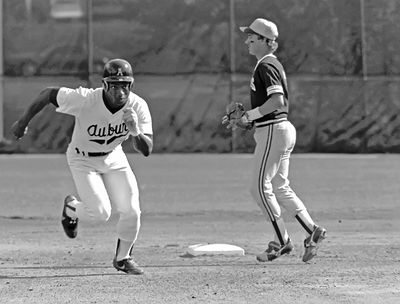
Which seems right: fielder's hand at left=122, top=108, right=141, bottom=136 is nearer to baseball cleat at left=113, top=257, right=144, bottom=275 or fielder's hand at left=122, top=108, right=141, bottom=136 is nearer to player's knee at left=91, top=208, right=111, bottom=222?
player's knee at left=91, top=208, right=111, bottom=222

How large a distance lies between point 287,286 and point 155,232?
392cm

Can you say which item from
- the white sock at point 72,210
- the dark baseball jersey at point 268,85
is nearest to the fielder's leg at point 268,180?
the dark baseball jersey at point 268,85

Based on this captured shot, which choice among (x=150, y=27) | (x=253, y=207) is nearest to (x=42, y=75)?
(x=150, y=27)

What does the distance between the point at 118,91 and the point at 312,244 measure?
1.91 meters

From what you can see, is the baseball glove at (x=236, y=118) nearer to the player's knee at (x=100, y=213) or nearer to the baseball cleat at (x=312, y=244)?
the baseball cleat at (x=312, y=244)

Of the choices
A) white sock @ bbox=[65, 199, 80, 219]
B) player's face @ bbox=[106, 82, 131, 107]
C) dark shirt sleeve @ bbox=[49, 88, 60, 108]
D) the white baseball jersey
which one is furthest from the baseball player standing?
dark shirt sleeve @ bbox=[49, 88, 60, 108]

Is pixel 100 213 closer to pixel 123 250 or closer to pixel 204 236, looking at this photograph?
pixel 123 250

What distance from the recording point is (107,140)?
6.93 m

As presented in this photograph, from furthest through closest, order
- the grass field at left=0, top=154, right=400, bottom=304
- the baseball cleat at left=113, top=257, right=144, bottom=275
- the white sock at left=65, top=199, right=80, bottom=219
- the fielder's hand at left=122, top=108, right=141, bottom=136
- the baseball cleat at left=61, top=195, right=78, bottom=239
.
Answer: the baseball cleat at left=61, top=195, right=78, bottom=239
the white sock at left=65, top=199, right=80, bottom=219
the baseball cleat at left=113, top=257, right=144, bottom=275
the fielder's hand at left=122, top=108, right=141, bottom=136
the grass field at left=0, top=154, right=400, bottom=304

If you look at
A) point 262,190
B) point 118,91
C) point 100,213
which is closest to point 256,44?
A: point 262,190

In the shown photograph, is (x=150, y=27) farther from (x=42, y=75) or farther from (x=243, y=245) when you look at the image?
(x=243, y=245)

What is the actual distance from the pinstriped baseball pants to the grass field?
352 millimetres

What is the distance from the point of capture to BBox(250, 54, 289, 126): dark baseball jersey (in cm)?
730

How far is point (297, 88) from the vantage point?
52.6ft
